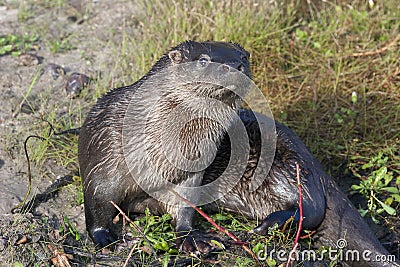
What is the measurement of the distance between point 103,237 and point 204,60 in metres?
0.84

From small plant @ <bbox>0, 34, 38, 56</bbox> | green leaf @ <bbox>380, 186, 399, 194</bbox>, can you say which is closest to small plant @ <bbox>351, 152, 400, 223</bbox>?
green leaf @ <bbox>380, 186, 399, 194</bbox>

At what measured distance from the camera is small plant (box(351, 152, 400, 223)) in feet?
10.0

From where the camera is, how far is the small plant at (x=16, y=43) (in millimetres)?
3874

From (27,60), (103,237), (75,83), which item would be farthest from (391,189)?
(27,60)

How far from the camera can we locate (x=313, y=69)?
155 inches

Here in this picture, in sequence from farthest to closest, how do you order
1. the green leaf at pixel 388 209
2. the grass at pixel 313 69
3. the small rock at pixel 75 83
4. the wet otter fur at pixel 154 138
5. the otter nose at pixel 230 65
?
the small rock at pixel 75 83 → the grass at pixel 313 69 → the green leaf at pixel 388 209 → the wet otter fur at pixel 154 138 → the otter nose at pixel 230 65

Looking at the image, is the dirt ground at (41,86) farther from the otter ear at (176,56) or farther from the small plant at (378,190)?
the small plant at (378,190)

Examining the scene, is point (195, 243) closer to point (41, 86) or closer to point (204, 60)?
point (204, 60)

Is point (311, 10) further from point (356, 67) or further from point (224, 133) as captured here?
point (224, 133)

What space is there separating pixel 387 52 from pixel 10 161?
232 centimetres

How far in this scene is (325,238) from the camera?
2.76m

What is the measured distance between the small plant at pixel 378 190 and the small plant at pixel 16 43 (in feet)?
6.90

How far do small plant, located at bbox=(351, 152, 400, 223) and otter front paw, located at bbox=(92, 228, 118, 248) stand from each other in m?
1.21

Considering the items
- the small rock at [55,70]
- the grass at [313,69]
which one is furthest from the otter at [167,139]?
the small rock at [55,70]
